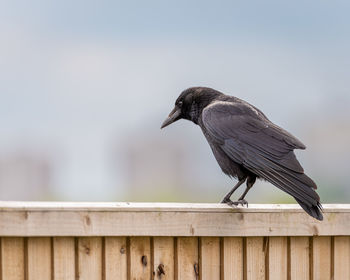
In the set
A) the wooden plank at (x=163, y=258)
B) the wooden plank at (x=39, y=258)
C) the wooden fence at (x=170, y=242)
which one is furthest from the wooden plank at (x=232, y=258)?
the wooden plank at (x=39, y=258)

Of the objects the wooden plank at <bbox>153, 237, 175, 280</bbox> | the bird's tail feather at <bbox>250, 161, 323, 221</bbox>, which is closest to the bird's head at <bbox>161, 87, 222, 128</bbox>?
the bird's tail feather at <bbox>250, 161, 323, 221</bbox>

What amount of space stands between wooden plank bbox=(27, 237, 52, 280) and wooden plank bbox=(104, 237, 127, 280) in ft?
1.08

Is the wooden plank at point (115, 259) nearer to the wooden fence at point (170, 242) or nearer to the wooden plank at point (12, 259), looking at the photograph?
the wooden fence at point (170, 242)

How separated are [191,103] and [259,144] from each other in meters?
1.20

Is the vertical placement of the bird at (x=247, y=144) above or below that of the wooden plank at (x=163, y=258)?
above

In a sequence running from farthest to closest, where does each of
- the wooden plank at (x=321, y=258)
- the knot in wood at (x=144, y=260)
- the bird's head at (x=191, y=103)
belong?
the bird's head at (x=191, y=103) → the wooden plank at (x=321, y=258) → the knot in wood at (x=144, y=260)

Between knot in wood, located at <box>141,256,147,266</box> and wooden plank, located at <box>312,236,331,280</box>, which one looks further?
wooden plank, located at <box>312,236,331,280</box>

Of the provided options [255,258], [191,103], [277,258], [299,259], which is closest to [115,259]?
[255,258]

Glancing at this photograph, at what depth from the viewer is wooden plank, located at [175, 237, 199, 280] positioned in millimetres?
3791

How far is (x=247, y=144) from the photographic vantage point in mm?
4688

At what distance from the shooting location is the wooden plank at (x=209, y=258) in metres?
3.84

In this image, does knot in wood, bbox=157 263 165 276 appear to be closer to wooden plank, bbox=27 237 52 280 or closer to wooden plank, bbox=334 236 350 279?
wooden plank, bbox=27 237 52 280

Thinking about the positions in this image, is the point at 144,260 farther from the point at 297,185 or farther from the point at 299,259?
the point at 297,185

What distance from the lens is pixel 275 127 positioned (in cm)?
→ 481
